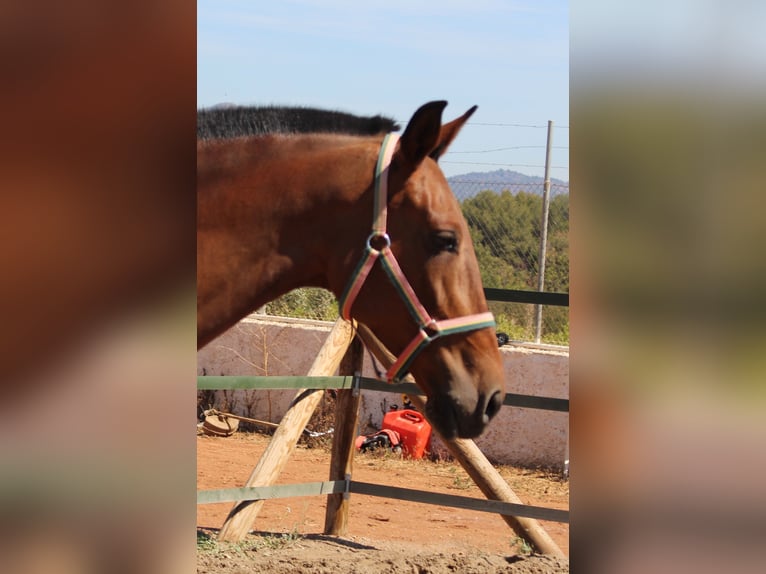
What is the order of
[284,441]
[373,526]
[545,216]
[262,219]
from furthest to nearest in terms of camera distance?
1. [545,216]
2. [373,526]
3. [284,441]
4. [262,219]

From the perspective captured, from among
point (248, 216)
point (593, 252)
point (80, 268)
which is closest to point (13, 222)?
point (80, 268)

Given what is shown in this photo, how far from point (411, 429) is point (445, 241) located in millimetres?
4203

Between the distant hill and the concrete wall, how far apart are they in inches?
45.0

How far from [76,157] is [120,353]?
0.44 ft

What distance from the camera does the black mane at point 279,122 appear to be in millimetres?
1997

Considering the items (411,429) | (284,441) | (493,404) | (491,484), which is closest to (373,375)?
(411,429)

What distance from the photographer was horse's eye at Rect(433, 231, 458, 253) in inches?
83.1

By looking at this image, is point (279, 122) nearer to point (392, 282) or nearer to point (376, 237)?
point (376, 237)

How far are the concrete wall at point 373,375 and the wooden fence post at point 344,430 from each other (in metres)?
2.14

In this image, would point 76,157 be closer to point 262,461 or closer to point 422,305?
point 422,305

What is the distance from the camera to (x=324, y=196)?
2057 millimetres

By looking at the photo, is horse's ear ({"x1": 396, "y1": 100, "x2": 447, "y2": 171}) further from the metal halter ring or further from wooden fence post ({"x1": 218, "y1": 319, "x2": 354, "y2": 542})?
wooden fence post ({"x1": 218, "y1": 319, "x2": 354, "y2": 542})

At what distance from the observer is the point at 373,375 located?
651 cm

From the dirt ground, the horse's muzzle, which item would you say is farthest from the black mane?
the dirt ground
